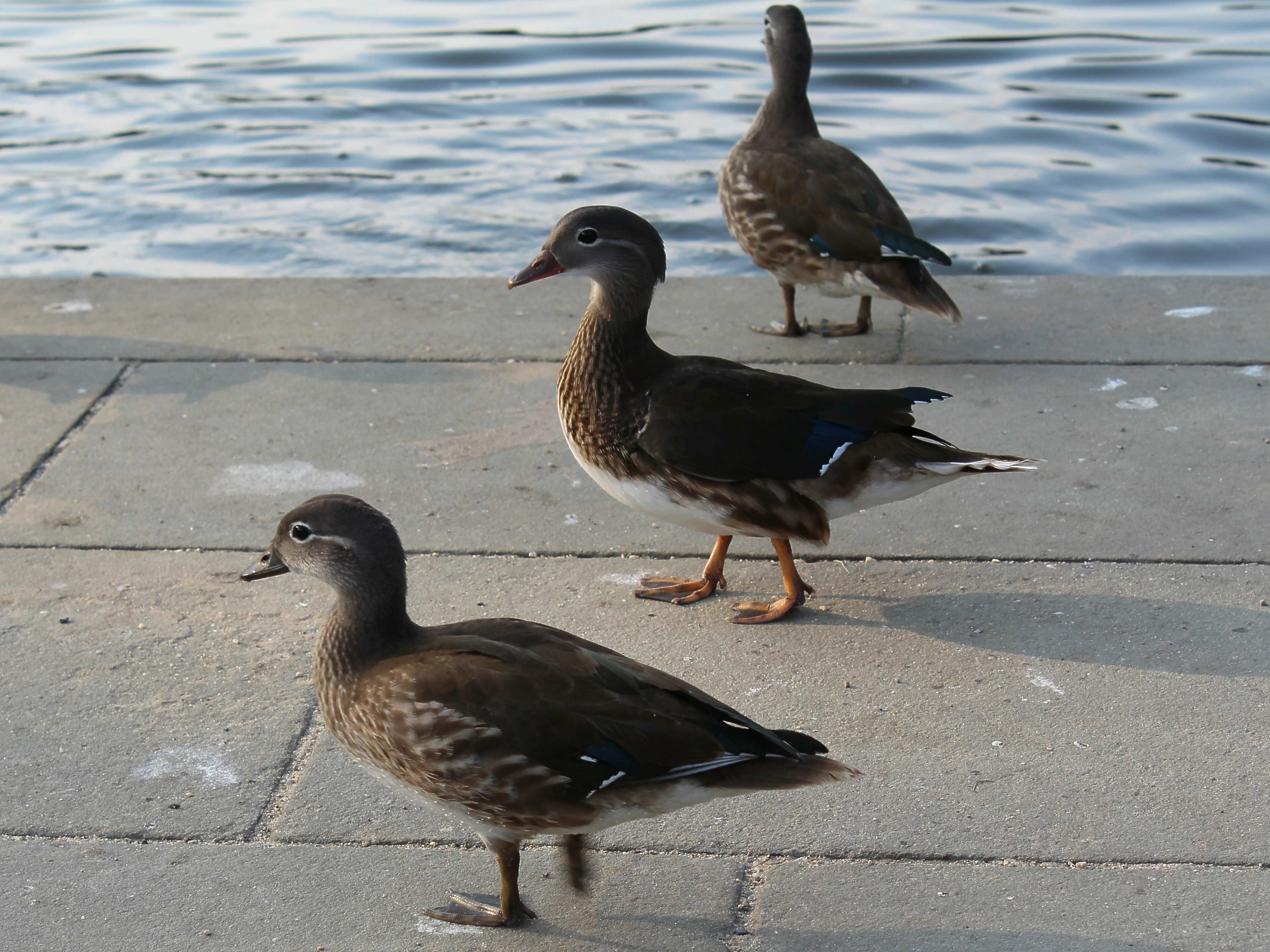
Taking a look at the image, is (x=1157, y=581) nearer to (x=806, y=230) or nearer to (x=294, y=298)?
(x=806, y=230)

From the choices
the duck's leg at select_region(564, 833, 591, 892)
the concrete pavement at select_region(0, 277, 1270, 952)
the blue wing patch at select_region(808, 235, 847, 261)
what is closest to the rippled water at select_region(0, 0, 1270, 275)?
the concrete pavement at select_region(0, 277, 1270, 952)

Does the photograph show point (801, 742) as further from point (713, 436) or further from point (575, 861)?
point (713, 436)

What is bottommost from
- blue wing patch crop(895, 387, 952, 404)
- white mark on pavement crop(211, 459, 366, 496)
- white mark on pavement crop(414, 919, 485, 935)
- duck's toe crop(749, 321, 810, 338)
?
white mark on pavement crop(414, 919, 485, 935)

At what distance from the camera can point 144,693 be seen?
4.42 m

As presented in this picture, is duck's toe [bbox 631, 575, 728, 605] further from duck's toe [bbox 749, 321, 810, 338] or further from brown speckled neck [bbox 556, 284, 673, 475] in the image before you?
duck's toe [bbox 749, 321, 810, 338]

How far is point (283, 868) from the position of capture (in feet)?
12.0

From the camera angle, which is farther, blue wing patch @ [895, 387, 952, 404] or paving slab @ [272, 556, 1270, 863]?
blue wing patch @ [895, 387, 952, 404]

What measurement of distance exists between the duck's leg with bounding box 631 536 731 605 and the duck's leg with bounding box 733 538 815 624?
0.15 m

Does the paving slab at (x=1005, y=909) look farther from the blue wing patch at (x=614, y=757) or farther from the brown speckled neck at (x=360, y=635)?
the brown speckled neck at (x=360, y=635)

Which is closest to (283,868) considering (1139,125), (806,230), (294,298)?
(806,230)

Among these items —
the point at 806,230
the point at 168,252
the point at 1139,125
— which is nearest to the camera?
the point at 806,230

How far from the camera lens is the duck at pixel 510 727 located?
3.35 meters

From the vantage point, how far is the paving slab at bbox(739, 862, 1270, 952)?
3354 millimetres

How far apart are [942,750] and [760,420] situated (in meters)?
1.28
